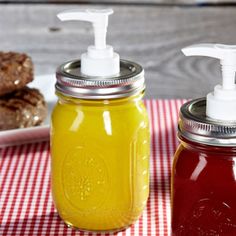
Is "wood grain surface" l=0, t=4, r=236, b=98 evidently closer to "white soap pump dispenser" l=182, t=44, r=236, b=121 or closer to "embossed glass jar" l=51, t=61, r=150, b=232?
"embossed glass jar" l=51, t=61, r=150, b=232

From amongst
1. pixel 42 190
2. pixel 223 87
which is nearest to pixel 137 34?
pixel 42 190

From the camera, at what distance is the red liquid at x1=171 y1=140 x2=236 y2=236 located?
3.18 feet

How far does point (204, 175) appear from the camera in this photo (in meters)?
0.98

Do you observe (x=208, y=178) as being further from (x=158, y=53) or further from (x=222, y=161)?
(x=158, y=53)

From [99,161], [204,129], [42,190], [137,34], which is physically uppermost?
[204,129]

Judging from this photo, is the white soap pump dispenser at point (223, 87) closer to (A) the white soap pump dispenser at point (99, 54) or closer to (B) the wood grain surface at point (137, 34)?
(A) the white soap pump dispenser at point (99, 54)

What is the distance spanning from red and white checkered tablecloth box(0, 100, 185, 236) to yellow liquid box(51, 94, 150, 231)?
4 cm

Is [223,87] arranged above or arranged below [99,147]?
above

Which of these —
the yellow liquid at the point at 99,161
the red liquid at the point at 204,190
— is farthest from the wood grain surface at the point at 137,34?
the red liquid at the point at 204,190

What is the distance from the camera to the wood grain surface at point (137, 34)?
257 cm

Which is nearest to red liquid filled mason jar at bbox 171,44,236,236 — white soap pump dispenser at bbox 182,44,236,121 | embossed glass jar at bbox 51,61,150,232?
white soap pump dispenser at bbox 182,44,236,121

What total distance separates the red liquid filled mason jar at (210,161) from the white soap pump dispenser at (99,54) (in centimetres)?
15

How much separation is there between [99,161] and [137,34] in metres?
1.49

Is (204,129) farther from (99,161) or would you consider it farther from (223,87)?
(99,161)
